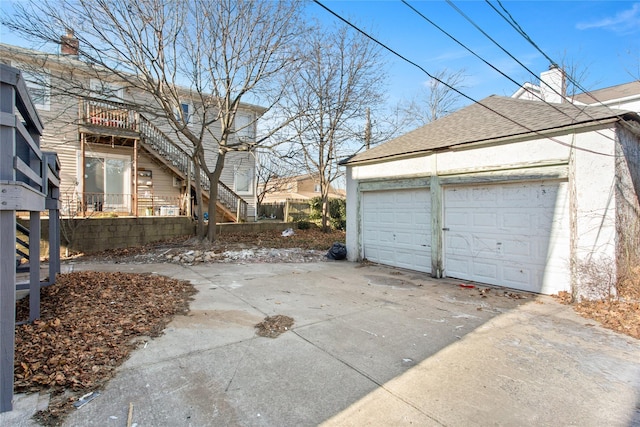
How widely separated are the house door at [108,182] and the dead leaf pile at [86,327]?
703cm

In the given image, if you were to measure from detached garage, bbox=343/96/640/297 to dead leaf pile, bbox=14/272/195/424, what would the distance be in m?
5.12

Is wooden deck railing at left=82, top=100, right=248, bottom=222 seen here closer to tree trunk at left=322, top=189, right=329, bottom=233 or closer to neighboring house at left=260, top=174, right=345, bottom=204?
tree trunk at left=322, top=189, right=329, bottom=233

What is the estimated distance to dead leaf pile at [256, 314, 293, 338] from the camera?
3812 millimetres

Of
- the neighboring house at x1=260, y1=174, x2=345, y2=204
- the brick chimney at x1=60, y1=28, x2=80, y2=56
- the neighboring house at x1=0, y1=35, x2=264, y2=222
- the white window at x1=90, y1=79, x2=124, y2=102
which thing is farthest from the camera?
the neighboring house at x1=260, y1=174, x2=345, y2=204

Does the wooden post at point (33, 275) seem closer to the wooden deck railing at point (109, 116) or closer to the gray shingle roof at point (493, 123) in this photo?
the gray shingle roof at point (493, 123)

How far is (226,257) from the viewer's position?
9.30m

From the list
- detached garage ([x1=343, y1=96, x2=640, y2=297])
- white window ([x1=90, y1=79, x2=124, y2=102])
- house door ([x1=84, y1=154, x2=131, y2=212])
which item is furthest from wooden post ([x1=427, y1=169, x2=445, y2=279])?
house door ([x1=84, y1=154, x2=131, y2=212])

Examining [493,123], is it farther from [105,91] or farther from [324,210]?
[105,91]

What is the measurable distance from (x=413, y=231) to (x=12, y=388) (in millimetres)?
7054

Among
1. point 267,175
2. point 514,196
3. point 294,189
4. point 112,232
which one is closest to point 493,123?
point 514,196

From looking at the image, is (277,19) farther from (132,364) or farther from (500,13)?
(132,364)

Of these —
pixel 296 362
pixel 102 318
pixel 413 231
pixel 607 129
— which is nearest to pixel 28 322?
pixel 102 318

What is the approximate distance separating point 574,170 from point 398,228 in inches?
146

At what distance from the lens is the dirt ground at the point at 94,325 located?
2574mm
